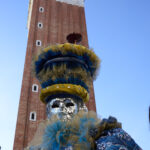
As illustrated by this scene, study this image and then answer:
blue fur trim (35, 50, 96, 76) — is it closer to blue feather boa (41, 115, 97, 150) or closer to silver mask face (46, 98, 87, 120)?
silver mask face (46, 98, 87, 120)

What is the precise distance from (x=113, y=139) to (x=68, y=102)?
0.59m

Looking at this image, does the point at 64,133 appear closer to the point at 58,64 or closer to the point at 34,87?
the point at 58,64

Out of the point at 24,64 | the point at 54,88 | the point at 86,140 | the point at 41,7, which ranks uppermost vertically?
Result: the point at 41,7

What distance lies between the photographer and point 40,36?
15.9m

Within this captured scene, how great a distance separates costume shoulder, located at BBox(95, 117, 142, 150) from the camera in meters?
0.96

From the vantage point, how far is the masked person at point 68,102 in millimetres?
1091

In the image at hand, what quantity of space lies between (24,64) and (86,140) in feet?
44.5

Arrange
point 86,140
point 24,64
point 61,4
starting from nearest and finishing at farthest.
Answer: point 86,140 → point 24,64 → point 61,4

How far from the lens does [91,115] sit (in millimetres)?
1183

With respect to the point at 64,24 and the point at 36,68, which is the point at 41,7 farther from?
the point at 36,68

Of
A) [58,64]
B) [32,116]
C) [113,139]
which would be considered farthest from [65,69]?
[32,116]

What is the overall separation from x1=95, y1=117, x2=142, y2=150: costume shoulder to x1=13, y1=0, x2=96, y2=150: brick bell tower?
417 inches

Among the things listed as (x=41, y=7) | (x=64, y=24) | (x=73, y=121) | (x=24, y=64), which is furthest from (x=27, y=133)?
(x=73, y=121)

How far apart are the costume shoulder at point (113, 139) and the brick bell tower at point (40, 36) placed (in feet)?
34.8
